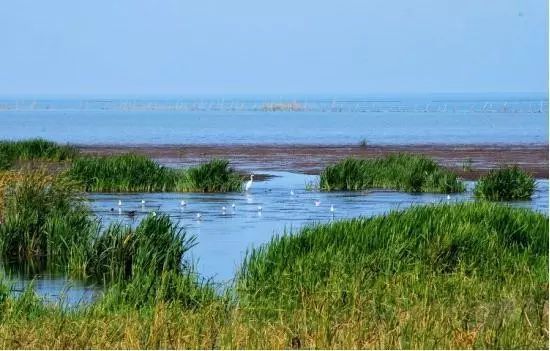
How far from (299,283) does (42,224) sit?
825 cm

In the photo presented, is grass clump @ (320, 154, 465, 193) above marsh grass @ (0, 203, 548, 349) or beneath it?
beneath

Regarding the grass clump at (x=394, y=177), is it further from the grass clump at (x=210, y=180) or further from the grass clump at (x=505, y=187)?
the grass clump at (x=210, y=180)

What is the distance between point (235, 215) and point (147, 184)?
7.57 m

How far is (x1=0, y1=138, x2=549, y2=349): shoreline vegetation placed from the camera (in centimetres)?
1293

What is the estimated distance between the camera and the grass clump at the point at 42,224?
22.0 m

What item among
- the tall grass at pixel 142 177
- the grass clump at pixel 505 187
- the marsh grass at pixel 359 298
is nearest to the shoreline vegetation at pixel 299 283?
the marsh grass at pixel 359 298

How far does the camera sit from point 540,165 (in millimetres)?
51781

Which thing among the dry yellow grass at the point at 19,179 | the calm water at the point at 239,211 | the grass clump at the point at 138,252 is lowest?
the calm water at the point at 239,211

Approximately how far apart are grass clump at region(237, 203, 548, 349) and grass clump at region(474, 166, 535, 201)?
13.7m

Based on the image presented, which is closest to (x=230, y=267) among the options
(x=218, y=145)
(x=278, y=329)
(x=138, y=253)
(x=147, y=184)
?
(x=138, y=253)

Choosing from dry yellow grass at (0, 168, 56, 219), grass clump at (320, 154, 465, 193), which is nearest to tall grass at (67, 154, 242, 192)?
grass clump at (320, 154, 465, 193)

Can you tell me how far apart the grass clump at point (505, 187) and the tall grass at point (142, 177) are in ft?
26.9

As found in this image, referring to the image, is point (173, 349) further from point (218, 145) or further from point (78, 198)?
point (218, 145)

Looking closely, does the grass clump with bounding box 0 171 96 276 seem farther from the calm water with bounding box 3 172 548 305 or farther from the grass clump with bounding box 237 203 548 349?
the grass clump with bounding box 237 203 548 349
